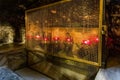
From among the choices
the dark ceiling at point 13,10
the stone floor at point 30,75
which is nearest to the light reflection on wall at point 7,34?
the dark ceiling at point 13,10

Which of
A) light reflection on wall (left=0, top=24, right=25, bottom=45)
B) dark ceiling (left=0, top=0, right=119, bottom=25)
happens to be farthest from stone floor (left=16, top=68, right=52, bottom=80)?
dark ceiling (left=0, top=0, right=119, bottom=25)

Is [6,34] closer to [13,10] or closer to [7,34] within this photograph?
[7,34]

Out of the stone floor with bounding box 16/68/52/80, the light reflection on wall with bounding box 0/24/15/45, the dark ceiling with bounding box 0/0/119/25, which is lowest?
the stone floor with bounding box 16/68/52/80

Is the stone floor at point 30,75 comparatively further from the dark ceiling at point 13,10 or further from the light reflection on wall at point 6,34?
the dark ceiling at point 13,10

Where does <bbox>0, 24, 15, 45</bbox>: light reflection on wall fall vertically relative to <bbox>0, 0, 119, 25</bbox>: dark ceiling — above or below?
below

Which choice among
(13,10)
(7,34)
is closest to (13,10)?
(13,10)

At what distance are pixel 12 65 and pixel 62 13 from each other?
1985 mm

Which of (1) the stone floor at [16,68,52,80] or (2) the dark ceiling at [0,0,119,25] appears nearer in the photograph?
(1) the stone floor at [16,68,52,80]

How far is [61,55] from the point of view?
370 cm

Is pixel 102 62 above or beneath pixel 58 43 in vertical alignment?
beneath

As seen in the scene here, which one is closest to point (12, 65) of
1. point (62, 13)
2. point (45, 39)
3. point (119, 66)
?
point (45, 39)

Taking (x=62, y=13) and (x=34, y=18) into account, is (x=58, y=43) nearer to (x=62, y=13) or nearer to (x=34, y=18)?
(x=62, y=13)

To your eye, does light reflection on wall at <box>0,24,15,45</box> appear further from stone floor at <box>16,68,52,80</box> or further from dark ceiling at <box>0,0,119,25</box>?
stone floor at <box>16,68,52,80</box>

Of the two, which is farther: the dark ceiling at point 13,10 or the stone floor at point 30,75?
the dark ceiling at point 13,10
